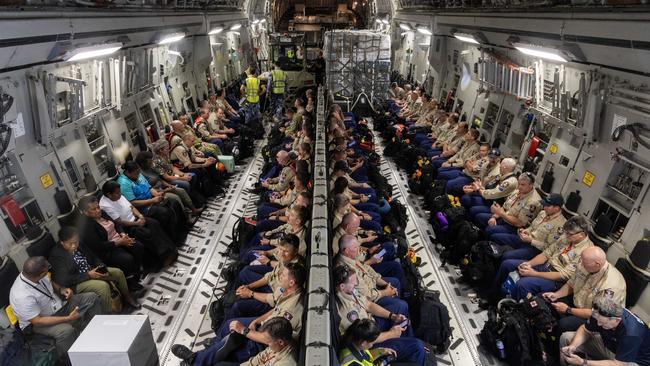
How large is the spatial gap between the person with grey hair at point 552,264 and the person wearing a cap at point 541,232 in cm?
13

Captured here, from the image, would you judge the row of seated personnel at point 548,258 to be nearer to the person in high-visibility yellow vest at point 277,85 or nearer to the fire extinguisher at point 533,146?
the fire extinguisher at point 533,146

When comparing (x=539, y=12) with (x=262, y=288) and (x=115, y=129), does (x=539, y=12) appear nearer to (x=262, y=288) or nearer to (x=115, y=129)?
(x=262, y=288)

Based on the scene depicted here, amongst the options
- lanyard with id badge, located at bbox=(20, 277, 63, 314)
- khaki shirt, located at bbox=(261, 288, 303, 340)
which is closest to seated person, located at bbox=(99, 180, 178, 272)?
lanyard with id badge, located at bbox=(20, 277, 63, 314)

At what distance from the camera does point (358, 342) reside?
2941 millimetres

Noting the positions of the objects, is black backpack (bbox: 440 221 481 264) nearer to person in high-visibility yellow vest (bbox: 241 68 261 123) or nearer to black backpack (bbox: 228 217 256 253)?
black backpack (bbox: 228 217 256 253)

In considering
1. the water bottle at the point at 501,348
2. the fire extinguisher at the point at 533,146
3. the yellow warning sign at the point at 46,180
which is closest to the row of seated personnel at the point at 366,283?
the water bottle at the point at 501,348

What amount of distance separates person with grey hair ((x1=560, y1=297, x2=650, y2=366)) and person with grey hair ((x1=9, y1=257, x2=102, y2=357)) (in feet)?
14.1

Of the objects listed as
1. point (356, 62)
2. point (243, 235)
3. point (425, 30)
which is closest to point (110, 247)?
point (243, 235)

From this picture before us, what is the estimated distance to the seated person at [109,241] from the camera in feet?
15.0

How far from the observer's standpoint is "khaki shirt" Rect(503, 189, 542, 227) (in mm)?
5220

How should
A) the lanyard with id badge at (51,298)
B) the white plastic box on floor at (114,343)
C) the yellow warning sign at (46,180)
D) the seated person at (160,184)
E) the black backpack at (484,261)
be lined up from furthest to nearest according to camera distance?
the seated person at (160,184), the black backpack at (484,261), the yellow warning sign at (46,180), the lanyard with id badge at (51,298), the white plastic box on floor at (114,343)

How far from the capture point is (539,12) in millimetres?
5641

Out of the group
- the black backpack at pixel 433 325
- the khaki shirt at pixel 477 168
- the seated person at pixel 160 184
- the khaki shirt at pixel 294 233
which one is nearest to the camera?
the black backpack at pixel 433 325

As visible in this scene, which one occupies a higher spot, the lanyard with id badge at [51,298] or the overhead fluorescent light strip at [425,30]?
the overhead fluorescent light strip at [425,30]
